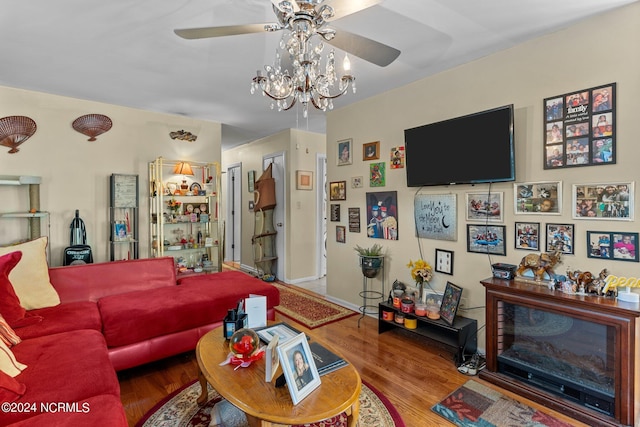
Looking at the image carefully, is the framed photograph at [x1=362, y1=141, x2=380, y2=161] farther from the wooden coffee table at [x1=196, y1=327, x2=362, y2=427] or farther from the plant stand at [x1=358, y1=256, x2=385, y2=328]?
the wooden coffee table at [x1=196, y1=327, x2=362, y2=427]

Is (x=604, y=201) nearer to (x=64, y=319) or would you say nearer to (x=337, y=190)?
(x=337, y=190)

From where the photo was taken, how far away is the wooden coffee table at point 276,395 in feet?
4.34

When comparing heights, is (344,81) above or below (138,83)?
below

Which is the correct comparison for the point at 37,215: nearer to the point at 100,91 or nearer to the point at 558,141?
the point at 100,91

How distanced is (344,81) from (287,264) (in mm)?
3727

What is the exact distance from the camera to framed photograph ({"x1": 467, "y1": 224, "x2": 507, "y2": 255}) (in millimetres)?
2574

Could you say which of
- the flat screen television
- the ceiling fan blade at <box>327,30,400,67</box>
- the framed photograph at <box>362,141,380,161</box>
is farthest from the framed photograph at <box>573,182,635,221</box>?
the framed photograph at <box>362,141,380,161</box>

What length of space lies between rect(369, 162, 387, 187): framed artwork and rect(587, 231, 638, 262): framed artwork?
182cm

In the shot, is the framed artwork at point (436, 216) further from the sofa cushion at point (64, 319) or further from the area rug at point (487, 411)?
the sofa cushion at point (64, 319)

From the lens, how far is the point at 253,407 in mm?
1354

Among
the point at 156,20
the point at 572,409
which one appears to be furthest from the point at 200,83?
the point at 572,409

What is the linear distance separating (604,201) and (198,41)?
2997 mm

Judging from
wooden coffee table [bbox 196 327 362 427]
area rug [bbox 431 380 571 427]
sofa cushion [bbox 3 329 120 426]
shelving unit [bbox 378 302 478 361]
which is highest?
sofa cushion [bbox 3 329 120 426]

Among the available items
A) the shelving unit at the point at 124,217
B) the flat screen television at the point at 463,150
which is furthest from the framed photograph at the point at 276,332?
the shelving unit at the point at 124,217
